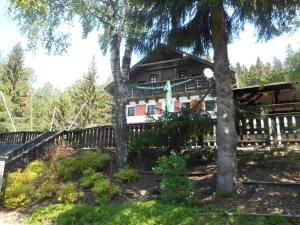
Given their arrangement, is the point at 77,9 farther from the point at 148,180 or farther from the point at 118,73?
the point at 148,180

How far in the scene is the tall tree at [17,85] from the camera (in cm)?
3869

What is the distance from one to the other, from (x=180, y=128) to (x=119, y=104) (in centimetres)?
313

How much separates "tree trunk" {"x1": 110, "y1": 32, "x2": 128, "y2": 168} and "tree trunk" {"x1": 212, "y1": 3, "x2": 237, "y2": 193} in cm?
417

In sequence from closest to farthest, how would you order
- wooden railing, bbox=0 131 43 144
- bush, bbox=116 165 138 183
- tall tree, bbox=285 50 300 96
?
tall tree, bbox=285 50 300 96 → bush, bbox=116 165 138 183 → wooden railing, bbox=0 131 43 144

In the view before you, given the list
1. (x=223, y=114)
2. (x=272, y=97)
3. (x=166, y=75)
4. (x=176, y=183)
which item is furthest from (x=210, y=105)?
(x=166, y=75)

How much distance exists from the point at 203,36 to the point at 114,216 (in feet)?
19.5

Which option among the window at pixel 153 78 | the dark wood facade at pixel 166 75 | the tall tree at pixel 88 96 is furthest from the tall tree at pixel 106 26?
the tall tree at pixel 88 96

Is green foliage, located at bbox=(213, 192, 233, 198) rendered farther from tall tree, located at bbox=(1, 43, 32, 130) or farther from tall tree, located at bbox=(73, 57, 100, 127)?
tall tree, located at bbox=(1, 43, 32, 130)

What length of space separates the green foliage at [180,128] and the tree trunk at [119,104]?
4.68 feet

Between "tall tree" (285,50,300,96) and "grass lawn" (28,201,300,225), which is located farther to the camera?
"tall tree" (285,50,300,96)

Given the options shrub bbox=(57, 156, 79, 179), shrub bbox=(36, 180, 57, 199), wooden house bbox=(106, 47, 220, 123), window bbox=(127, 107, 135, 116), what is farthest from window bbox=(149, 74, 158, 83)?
shrub bbox=(36, 180, 57, 199)

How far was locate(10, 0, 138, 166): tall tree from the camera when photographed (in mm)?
11047

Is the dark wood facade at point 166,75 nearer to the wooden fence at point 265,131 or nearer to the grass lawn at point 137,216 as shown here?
the wooden fence at point 265,131

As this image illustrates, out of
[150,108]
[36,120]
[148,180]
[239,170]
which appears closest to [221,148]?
[239,170]
